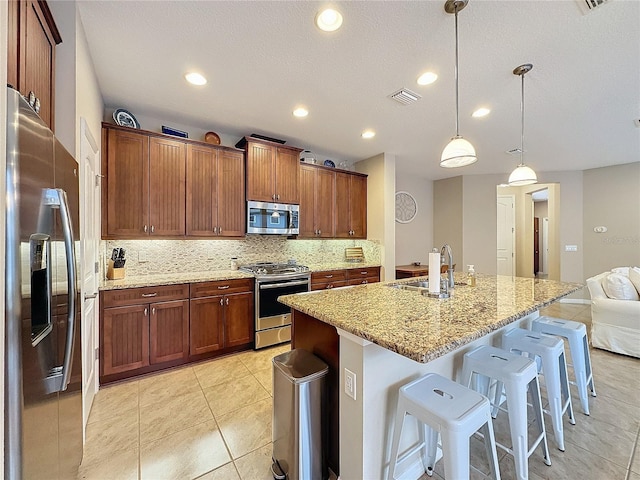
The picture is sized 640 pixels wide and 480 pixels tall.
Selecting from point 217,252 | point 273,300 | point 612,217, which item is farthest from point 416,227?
point 217,252

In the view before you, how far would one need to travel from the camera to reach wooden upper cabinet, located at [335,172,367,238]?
443 cm

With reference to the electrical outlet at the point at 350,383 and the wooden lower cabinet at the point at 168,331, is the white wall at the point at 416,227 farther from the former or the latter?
the electrical outlet at the point at 350,383

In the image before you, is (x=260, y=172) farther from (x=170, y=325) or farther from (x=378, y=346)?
(x=378, y=346)

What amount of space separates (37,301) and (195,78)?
2.11 metres

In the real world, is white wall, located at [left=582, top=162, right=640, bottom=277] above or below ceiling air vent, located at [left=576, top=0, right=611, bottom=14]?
below

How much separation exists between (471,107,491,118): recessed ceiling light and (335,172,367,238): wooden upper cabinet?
6.45 feet

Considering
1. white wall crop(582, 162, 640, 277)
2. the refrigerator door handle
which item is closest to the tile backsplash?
the refrigerator door handle

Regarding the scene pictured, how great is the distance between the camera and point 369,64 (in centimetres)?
214

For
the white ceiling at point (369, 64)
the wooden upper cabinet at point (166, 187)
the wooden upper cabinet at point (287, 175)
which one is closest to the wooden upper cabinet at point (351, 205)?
the wooden upper cabinet at point (287, 175)

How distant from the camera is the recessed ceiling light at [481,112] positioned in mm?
2877

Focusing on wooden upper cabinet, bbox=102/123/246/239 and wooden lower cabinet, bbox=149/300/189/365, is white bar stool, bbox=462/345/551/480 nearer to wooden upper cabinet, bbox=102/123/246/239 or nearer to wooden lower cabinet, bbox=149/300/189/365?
wooden lower cabinet, bbox=149/300/189/365

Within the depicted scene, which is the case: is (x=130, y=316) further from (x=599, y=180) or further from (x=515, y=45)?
(x=599, y=180)

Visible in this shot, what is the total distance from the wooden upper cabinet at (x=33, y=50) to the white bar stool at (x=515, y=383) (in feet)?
8.40

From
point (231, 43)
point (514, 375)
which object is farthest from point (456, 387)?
point (231, 43)
